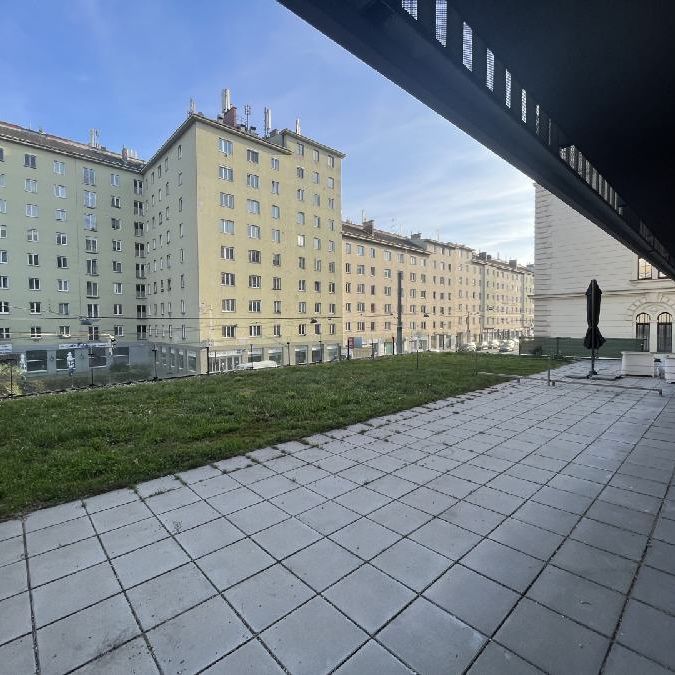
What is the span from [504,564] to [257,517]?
2.33 m

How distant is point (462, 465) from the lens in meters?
5.27

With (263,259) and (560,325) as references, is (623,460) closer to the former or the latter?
(560,325)

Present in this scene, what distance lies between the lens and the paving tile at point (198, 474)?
4754 millimetres

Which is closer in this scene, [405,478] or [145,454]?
[405,478]

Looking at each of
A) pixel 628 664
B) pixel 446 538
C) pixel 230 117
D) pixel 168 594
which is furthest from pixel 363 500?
pixel 230 117

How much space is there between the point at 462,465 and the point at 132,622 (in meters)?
4.18

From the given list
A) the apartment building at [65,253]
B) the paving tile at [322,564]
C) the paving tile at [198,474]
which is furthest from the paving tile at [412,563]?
the apartment building at [65,253]

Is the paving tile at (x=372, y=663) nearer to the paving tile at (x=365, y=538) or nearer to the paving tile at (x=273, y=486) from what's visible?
the paving tile at (x=365, y=538)

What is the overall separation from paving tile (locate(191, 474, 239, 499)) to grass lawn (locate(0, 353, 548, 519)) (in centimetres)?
62

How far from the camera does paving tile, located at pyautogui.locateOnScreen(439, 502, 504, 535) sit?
3.66 meters

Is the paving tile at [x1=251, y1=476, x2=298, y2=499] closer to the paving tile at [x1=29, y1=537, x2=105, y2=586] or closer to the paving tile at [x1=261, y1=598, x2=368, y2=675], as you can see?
the paving tile at [x1=29, y1=537, x2=105, y2=586]

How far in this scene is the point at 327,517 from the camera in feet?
12.6

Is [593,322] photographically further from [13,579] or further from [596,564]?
[13,579]

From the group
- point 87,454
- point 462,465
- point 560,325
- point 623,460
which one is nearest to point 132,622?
point 87,454
